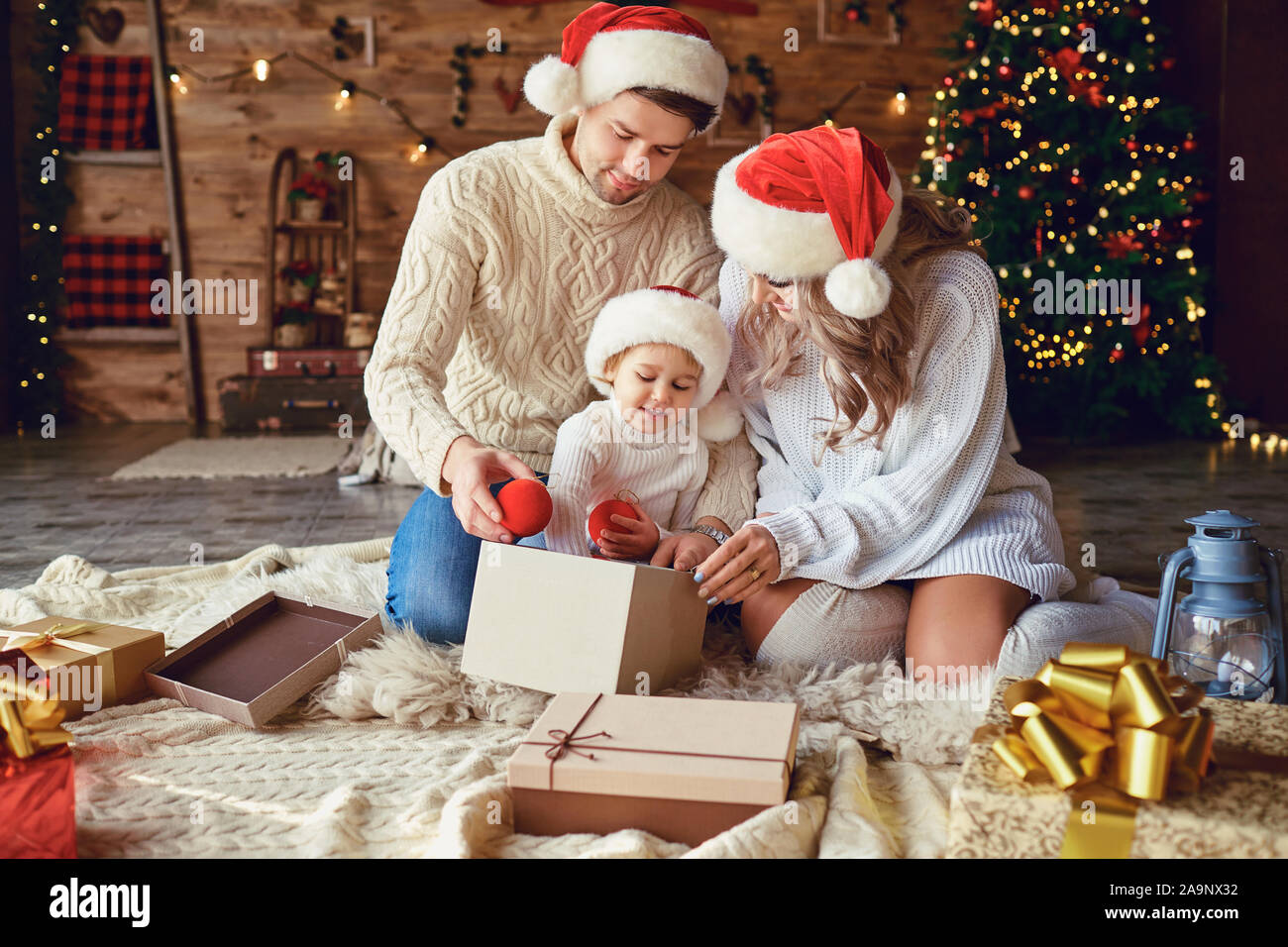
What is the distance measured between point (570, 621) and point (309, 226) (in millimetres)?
4441

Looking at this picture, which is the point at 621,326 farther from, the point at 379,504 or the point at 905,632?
the point at 379,504

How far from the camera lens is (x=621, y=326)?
169 centimetres

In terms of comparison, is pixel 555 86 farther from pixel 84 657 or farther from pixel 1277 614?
pixel 1277 614

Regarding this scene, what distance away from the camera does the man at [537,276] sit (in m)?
1.67

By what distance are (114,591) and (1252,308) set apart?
16.4ft

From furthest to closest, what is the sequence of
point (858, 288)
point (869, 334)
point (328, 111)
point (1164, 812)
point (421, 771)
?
point (328, 111) < point (869, 334) < point (858, 288) < point (421, 771) < point (1164, 812)

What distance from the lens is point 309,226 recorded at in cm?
533

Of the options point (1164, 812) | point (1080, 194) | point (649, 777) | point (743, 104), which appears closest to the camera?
point (1164, 812)

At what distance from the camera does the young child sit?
1.68 m

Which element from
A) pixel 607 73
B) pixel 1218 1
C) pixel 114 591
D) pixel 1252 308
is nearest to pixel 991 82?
pixel 1218 1

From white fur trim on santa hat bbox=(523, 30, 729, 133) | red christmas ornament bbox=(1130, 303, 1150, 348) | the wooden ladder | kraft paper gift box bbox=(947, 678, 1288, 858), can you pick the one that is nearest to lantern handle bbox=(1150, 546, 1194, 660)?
kraft paper gift box bbox=(947, 678, 1288, 858)

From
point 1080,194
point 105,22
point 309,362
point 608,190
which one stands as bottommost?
point 309,362

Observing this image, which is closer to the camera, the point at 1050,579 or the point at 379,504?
the point at 1050,579

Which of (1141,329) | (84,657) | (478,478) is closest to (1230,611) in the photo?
(478,478)
